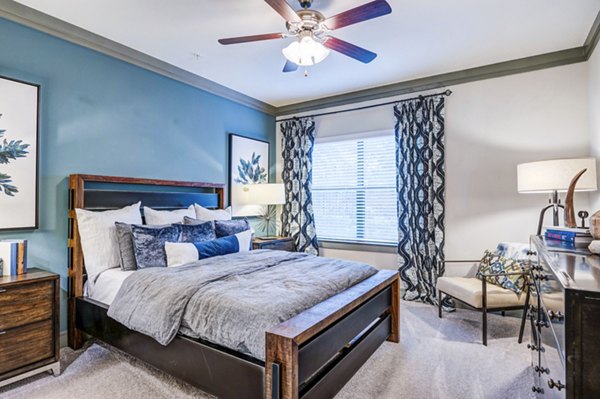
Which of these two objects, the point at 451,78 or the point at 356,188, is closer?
the point at 451,78

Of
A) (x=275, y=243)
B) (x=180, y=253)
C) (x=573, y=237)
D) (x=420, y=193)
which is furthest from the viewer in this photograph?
(x=275, y=243)

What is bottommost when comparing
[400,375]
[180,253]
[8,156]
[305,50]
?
[400,375]

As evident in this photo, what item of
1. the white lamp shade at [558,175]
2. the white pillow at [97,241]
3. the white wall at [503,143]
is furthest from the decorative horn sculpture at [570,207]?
the white pillow at [97,241]

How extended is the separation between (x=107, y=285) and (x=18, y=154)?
1241 millimetres

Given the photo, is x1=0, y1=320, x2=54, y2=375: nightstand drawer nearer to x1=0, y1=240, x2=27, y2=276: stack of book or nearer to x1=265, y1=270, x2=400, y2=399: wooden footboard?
x1=0, y1=240, x2=27, y2=276: stack of book

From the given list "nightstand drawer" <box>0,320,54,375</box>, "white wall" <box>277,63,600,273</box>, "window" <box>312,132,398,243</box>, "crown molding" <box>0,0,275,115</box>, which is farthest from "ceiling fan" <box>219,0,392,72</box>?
"nightstand drawer" <box>0,320,54,375</box>

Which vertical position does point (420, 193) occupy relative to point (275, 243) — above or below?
above

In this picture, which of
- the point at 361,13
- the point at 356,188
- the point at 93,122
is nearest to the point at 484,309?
the point at 356,188

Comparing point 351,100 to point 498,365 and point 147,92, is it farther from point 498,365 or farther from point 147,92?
point 498,365

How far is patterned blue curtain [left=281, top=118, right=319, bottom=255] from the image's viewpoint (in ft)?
16.1

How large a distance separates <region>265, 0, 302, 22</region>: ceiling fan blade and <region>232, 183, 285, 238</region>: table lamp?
8.20ft

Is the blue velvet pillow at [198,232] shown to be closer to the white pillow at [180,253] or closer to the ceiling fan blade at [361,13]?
the white pillow at [180,253]

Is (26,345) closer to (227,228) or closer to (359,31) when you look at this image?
(227,228)

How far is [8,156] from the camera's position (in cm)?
252
